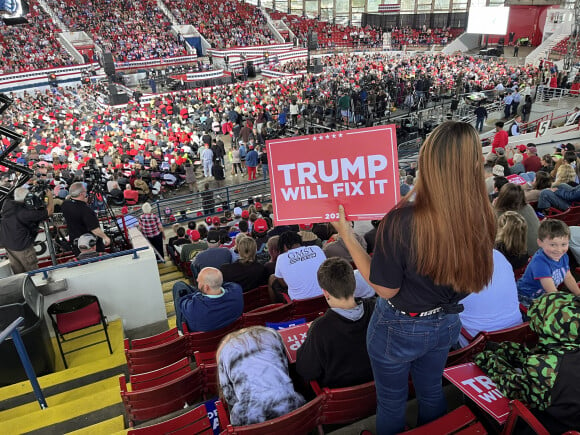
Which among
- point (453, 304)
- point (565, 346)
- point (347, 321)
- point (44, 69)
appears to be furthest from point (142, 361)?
point (44, 69)

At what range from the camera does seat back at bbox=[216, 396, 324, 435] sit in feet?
6.01

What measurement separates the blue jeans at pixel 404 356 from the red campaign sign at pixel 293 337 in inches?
29.0

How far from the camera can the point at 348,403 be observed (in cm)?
210

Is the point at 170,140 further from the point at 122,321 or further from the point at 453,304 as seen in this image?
the point at 453,304

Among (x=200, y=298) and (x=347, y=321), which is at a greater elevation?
(x=347, y=321)

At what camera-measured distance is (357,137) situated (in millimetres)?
2051

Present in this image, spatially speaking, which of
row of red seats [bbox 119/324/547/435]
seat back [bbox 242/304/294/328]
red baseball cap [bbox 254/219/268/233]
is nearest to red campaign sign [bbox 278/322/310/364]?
row of red seats [bbox 119/324/547/435]

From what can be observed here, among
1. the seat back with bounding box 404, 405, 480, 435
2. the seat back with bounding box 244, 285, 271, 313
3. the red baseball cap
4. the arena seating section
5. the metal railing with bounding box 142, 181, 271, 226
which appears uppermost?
the arena seating section

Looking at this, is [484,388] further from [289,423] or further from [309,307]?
[309,307]

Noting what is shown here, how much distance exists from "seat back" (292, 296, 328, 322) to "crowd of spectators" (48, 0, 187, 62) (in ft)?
105

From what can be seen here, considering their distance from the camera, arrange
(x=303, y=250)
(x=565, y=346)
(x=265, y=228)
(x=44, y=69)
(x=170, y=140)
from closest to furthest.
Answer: (x=565, y=346), (x=303, y=250), (x=265, y=228), (x=170, y=140), (x=44, y=69)

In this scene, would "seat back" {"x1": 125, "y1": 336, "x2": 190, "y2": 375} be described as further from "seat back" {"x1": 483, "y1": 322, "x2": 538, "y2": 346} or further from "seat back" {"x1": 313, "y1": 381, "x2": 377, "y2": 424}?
"seat back" {"x1": 483, "y1": 322, "x2": 538, "y2": 346}

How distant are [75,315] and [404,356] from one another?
11.1 ft

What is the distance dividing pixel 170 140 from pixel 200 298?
12.6 meters
